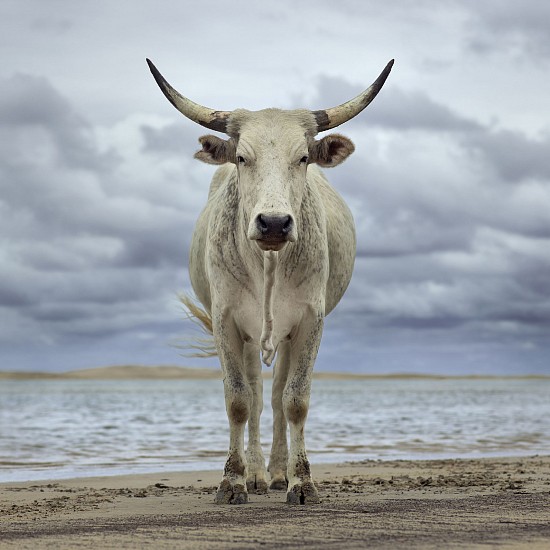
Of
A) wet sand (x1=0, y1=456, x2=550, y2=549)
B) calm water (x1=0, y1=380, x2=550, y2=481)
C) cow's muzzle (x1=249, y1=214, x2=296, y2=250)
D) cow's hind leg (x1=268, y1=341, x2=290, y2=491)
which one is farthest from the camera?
calm water (x1=0, y1=380, x2=550, y2=481)

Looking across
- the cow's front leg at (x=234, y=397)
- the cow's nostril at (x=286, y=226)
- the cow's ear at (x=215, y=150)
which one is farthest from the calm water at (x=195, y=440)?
the cow's nostril at (x=286, y=226)

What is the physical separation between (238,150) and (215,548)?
3205 mm

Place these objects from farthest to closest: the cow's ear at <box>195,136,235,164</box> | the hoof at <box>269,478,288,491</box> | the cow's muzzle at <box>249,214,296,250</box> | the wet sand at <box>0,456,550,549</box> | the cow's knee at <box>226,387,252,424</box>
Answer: the hoof at <box>269,478,288,491</box>, the cow's knee at <box>226,387,252,424</box>, the cow's ear at <box>195,136,235,164</box>, the cow's muzzle at <box>249,214,296,250</box>, the wet sand at <box>0,456,550,549</box>

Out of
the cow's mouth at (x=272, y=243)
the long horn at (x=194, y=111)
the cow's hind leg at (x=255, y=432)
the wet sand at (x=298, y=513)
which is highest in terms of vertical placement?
the long horn at (x=194, y=111)

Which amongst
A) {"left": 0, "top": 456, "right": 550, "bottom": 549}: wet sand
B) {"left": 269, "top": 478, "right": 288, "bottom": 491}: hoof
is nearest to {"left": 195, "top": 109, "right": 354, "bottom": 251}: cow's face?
{"left": 0, "top": 456, "right": 550, "bottom": 549}: wet sand

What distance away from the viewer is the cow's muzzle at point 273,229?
6.14 metres

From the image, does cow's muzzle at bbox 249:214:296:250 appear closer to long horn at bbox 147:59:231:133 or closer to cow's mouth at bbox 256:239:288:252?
cow's mouth at bbox 256:239:288:252

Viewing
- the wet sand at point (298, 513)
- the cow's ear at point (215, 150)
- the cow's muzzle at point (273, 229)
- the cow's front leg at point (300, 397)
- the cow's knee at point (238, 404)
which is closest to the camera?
the wet sand at point (298, 513)

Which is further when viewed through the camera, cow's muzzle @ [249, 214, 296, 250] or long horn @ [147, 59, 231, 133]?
long horn @ [147, 59, 231, 133]

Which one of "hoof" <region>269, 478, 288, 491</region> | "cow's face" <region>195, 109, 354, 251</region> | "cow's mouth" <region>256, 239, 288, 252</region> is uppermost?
"cow's face" <region>195, 109, 354, 251</region>

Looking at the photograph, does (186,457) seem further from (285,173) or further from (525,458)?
(285,173)

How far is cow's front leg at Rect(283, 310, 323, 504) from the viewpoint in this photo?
7.14 meters

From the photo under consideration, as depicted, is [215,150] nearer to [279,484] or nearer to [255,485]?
[255,485]

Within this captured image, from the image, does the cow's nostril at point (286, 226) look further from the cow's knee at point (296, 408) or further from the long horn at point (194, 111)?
the cow's knee at point (296, 408)
